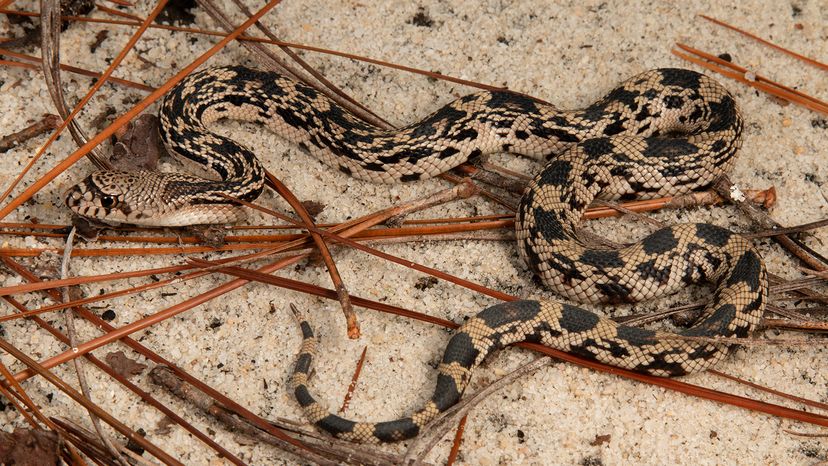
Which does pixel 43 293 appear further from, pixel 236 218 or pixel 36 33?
pixel 36 33

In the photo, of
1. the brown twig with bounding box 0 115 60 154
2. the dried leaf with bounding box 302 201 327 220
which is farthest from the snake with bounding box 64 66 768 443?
the brown twig with bounding box 0 115 60 154

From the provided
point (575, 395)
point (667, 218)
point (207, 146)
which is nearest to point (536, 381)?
point (575, 395)

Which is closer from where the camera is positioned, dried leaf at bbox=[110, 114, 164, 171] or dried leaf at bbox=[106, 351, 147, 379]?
dried leaf at bbox=[106, 351, 147, 379]

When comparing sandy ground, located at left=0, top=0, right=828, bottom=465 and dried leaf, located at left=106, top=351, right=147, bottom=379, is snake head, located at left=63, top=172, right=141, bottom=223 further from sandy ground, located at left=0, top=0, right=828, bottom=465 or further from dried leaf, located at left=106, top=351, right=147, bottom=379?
dried leaf, located at left=106, top=351, right=147, bottom=379

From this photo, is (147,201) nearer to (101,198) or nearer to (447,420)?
(101,198)

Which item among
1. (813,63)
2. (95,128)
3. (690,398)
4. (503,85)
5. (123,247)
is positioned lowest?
(123,247)

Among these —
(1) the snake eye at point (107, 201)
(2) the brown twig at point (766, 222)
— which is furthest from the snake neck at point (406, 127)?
(1) the snake eye at point (107, 201)
